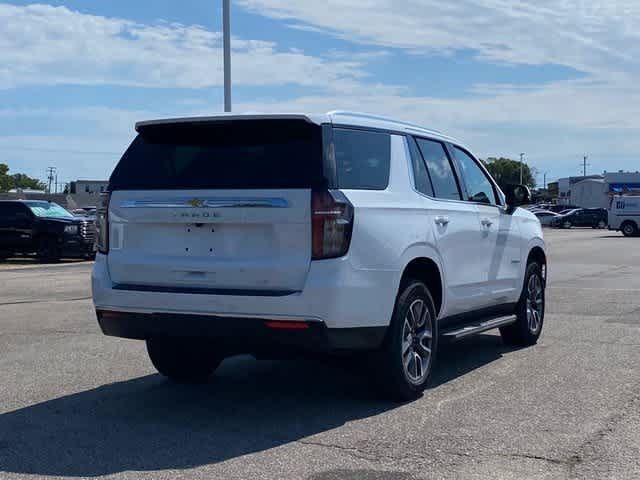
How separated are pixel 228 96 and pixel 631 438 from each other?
18295 mm

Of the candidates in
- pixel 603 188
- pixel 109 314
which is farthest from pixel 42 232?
pixel 603 188

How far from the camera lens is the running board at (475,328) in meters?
7.52

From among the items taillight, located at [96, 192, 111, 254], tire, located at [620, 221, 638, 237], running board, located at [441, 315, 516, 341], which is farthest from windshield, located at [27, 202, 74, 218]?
tire, located at [620, 221, 638, 237]

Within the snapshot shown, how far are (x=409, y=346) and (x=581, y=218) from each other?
65004 mm

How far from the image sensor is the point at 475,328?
788cm

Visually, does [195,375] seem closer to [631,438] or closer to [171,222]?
[171,222]

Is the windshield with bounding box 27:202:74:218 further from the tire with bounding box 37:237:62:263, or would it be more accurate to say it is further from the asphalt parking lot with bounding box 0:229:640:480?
the asphalt parking lot with bounding box 0:229:640:480

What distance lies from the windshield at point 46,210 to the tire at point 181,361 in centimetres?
2018

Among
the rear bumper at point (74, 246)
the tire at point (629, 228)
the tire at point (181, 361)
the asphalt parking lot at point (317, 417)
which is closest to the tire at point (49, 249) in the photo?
the rear bumper at point (74, 246)

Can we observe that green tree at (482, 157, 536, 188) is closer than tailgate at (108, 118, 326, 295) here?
No

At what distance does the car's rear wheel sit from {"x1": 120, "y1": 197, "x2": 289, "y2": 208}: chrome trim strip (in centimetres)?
4599

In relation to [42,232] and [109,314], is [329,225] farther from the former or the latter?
[42,232]

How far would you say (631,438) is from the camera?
5848 millimetres

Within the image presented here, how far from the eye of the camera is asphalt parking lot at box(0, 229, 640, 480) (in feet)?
17.3
